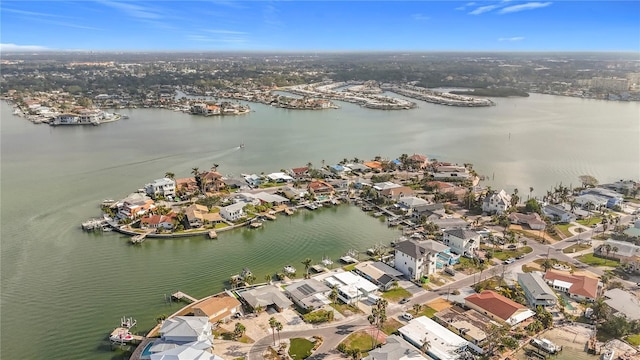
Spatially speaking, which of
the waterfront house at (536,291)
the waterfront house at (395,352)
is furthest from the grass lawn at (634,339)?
the waterfront house at (395,352)

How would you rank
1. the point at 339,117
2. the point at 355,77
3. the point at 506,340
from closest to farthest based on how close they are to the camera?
the point at 506,340
the point at 339,117
the point at 355,77

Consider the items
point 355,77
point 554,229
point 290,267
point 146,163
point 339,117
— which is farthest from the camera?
point 355,77

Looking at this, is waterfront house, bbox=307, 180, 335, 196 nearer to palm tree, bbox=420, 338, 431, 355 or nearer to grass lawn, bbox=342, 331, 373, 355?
grass lawn, bbox=342, 331, 373, 355

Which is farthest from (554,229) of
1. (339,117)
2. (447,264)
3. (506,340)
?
(339,117)

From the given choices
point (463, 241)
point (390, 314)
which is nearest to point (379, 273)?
point (390, 314)

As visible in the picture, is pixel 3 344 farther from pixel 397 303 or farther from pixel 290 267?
pixel 397 303

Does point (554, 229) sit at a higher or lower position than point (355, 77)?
lower

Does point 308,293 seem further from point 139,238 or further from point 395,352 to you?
point 139,238
